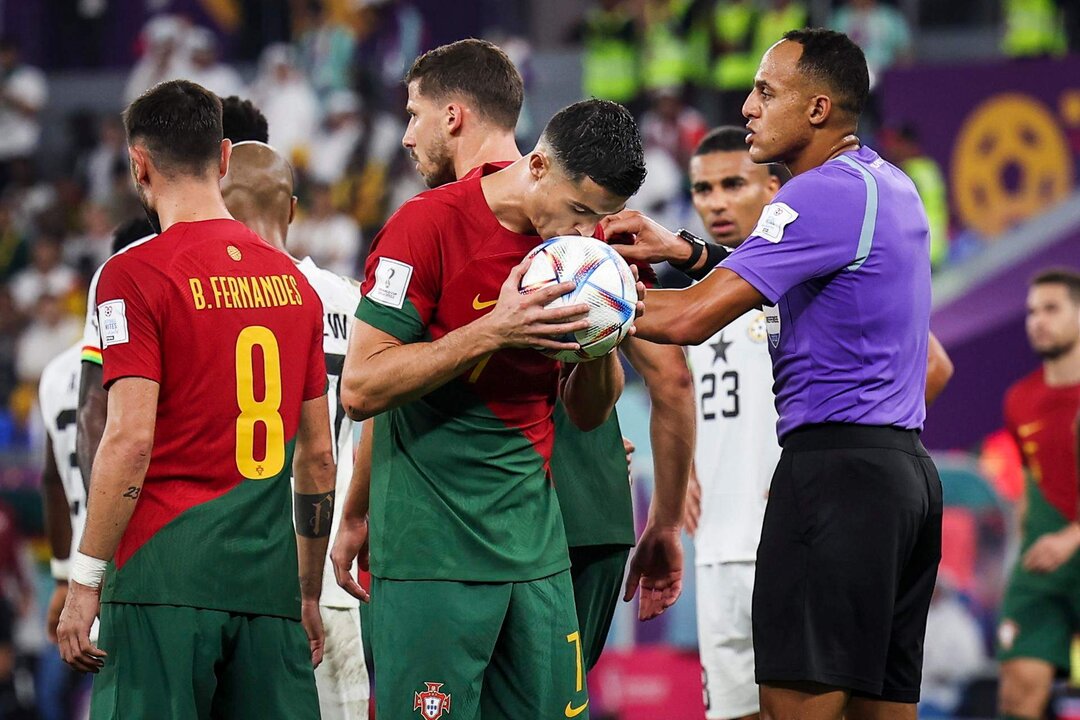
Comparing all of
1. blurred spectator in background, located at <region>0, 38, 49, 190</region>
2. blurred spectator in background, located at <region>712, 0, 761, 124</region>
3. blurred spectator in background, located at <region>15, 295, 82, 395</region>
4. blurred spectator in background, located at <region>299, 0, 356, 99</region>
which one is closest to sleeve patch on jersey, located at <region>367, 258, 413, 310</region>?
blurred spectator in background, located at <region>712, 0, 761, 124</region>

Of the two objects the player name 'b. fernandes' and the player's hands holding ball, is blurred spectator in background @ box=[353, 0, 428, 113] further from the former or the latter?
the player's hands holding ball

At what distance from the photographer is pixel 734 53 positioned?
1549 centimetres

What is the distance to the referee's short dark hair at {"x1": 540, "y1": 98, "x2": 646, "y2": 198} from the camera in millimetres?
4016

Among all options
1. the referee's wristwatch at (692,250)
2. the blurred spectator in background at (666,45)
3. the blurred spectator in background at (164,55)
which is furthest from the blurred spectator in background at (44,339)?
the referee's wristwatch at (692,250)

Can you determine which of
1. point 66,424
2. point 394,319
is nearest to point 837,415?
point 394,319

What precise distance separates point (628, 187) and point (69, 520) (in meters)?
3.59

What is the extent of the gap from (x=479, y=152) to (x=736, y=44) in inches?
440

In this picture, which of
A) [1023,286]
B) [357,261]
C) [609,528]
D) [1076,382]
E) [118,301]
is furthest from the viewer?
[357,261]

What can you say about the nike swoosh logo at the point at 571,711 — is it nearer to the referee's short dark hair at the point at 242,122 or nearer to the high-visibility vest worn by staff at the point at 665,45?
the referee's short dark hair at the point at 242,122

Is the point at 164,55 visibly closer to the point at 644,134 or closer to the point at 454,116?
the point at 644,134

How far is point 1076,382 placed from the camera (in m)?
8.80

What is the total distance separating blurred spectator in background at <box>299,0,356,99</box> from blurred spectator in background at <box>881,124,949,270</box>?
7.92 meters

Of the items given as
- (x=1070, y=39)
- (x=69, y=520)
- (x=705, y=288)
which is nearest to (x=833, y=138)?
(x=705, y=288)

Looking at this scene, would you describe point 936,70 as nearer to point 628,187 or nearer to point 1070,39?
point 1070,39
